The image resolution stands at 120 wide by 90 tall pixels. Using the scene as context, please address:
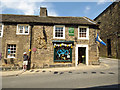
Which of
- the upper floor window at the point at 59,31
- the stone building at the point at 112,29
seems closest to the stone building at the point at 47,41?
the upper floor window at the point at 59,31

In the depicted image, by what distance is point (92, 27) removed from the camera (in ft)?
35.1

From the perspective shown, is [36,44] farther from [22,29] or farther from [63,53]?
[63,53]

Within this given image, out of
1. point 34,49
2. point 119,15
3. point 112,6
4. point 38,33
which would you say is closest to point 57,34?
point 38,33

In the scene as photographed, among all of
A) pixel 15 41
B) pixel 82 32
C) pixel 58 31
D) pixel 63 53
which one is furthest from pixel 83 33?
pixel 15 41

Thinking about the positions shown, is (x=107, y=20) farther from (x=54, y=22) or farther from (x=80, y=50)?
(x=54, y=22)

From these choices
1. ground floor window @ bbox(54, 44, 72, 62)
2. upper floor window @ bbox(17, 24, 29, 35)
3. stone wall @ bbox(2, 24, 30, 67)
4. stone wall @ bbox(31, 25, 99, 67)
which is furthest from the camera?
ground floor window @ bbox(54, 44, 72, 62)

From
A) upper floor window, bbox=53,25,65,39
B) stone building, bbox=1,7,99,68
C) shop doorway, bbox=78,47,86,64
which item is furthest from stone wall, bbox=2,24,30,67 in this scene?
shop doorway, bbox=78,47,86,64

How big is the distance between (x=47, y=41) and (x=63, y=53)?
2549mm

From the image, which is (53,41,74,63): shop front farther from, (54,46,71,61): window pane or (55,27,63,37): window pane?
(55,27,63,37): window pane

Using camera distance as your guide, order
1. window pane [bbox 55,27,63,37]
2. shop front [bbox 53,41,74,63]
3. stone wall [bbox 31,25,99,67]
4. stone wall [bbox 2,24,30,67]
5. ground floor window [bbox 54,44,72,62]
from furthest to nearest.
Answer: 1. window pane [bbox 55,27,63,37]
2. ground floor window [bbox 54,44,72,62]
3. shop front [bbox 53,41,74,63]
4. stone wall [bbox 31,25,99,67]
5. stone wall [bbox 2,24,30,67]

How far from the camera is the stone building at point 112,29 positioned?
1681 cm

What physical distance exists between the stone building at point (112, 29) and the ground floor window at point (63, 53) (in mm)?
12375

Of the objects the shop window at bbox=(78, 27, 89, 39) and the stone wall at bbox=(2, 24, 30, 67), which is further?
the shop window at bbox=(78, 27, 89, 39)

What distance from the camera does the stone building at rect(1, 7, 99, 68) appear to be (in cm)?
959
